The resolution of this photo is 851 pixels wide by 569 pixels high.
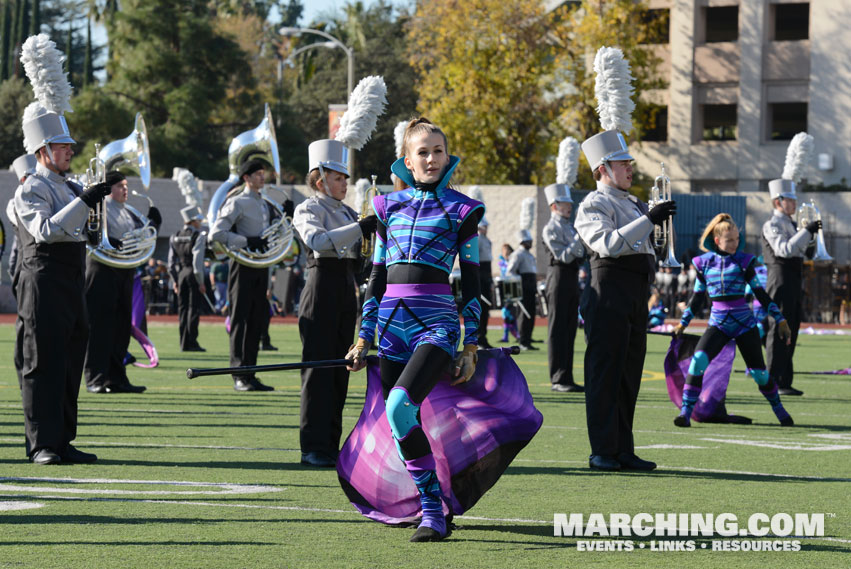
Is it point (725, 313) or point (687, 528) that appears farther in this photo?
point (725, 313)

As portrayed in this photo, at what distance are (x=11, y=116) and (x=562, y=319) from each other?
45026mm

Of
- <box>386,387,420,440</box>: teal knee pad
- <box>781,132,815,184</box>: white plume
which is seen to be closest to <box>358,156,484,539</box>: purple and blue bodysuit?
<box>386,387,420,440</box>: teal knee pad

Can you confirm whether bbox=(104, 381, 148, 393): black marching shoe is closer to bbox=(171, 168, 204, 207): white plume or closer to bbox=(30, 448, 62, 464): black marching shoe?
bbox=(30, 448, 62, 464): black marching shoe

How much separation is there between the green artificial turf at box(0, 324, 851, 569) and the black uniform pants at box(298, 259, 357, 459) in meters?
0.25

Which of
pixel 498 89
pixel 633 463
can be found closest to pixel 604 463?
pixel 633 463

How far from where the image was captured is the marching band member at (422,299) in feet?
20.0

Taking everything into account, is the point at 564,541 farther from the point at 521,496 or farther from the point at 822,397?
the point at 822,397

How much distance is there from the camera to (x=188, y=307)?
67.2ft

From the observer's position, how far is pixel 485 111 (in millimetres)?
42625

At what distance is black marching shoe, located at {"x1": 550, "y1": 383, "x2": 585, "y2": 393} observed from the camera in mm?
14297

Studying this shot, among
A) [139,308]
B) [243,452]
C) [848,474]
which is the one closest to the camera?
[848,474]

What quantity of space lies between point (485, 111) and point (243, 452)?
34260 mm

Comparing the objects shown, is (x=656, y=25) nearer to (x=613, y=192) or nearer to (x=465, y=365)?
(x=613, y=192)

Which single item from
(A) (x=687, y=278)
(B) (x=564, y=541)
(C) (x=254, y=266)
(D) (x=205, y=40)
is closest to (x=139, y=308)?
(C) (x=254, y=266)
